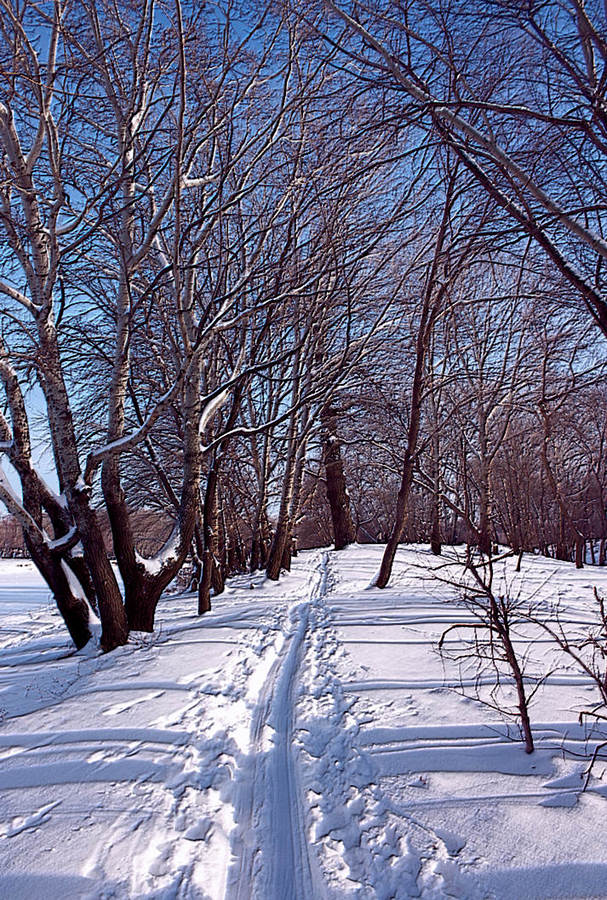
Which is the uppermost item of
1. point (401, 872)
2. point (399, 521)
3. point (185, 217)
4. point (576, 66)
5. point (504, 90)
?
point (185, 217)

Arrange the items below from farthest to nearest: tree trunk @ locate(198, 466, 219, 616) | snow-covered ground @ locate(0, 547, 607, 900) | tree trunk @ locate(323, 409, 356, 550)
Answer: tree trunk @ locate(323, 409, 356, 550)
tree trunk @ locate(198, 466, 219, 616)
snow-covered ground @ locate(0, 547, 607, 900)

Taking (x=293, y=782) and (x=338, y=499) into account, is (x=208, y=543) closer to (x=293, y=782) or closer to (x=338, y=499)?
(x=293, y=782)

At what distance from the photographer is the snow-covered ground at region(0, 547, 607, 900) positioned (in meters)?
2.36

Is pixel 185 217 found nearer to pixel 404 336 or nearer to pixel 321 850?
pixel 404 336

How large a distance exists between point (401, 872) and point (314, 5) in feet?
23.6

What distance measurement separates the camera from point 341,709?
431 cm

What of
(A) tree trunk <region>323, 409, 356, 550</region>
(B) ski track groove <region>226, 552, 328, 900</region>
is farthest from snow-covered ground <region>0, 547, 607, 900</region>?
(A) tree trunk <region>323, 409, 356, 550</region>

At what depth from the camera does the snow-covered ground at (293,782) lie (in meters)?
2.36

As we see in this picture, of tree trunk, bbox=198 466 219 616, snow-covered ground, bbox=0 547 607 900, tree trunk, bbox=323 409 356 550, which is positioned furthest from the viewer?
tree trunk, bbox=323 409 356 550

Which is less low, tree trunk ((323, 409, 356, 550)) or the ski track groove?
tree trunk ((323, 409, 356, 550))

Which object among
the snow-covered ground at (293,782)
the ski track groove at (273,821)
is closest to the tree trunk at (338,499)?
the snow-covered ground at (293,782)

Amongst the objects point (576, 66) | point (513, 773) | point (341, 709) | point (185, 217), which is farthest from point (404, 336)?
point (513, 773)

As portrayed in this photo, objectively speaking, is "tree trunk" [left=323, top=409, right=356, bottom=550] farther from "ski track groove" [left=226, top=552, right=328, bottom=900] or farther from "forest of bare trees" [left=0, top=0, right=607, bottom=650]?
"ski track groove" [left=226, top=552, right=328, bottom=900]

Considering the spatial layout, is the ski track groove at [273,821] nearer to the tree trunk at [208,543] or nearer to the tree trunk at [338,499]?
the tree trunk at [208,543]
